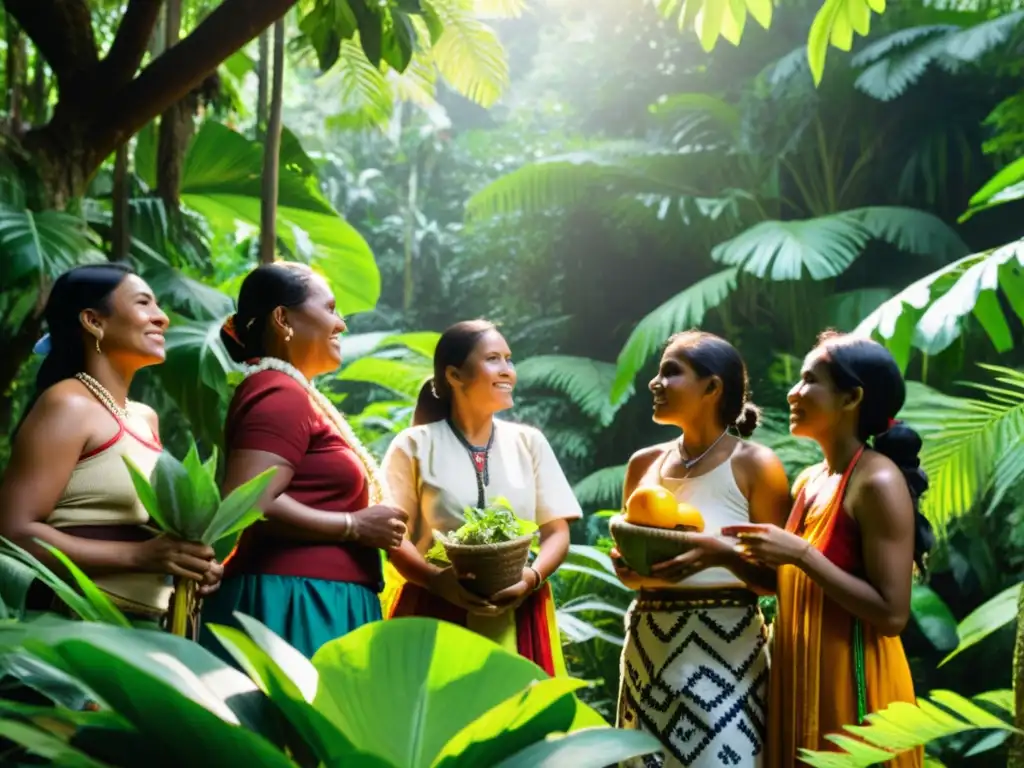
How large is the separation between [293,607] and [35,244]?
1717 mm

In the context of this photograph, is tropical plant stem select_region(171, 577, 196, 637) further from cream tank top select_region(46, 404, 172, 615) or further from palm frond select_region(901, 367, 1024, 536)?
palm frond select_region(901, 367, 1024, 536)

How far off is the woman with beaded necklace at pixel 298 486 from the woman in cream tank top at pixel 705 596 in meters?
0.57

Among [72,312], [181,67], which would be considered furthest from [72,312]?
[181,67]

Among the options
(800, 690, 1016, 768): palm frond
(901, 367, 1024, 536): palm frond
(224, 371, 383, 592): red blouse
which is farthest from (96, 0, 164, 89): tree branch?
(901, 367, 1024, 536): palm frond

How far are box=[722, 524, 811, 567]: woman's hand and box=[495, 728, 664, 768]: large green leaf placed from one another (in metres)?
1.07

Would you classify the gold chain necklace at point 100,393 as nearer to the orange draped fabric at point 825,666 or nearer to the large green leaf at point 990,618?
the orange draped fabric at point 825,666

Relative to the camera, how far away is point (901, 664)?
7.09ft

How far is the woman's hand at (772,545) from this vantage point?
2.05 metres

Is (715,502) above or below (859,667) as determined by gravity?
above

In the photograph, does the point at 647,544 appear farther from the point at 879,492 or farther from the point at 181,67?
the point at 181,67

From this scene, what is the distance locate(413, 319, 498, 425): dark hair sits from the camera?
2.44 m

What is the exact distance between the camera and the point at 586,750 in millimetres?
1021

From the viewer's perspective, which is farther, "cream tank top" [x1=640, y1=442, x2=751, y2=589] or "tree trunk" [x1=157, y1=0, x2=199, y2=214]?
"tree trunk" [x1=157, y1=0, x2=199, y2=214]

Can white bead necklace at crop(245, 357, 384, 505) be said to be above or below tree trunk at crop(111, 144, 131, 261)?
below
